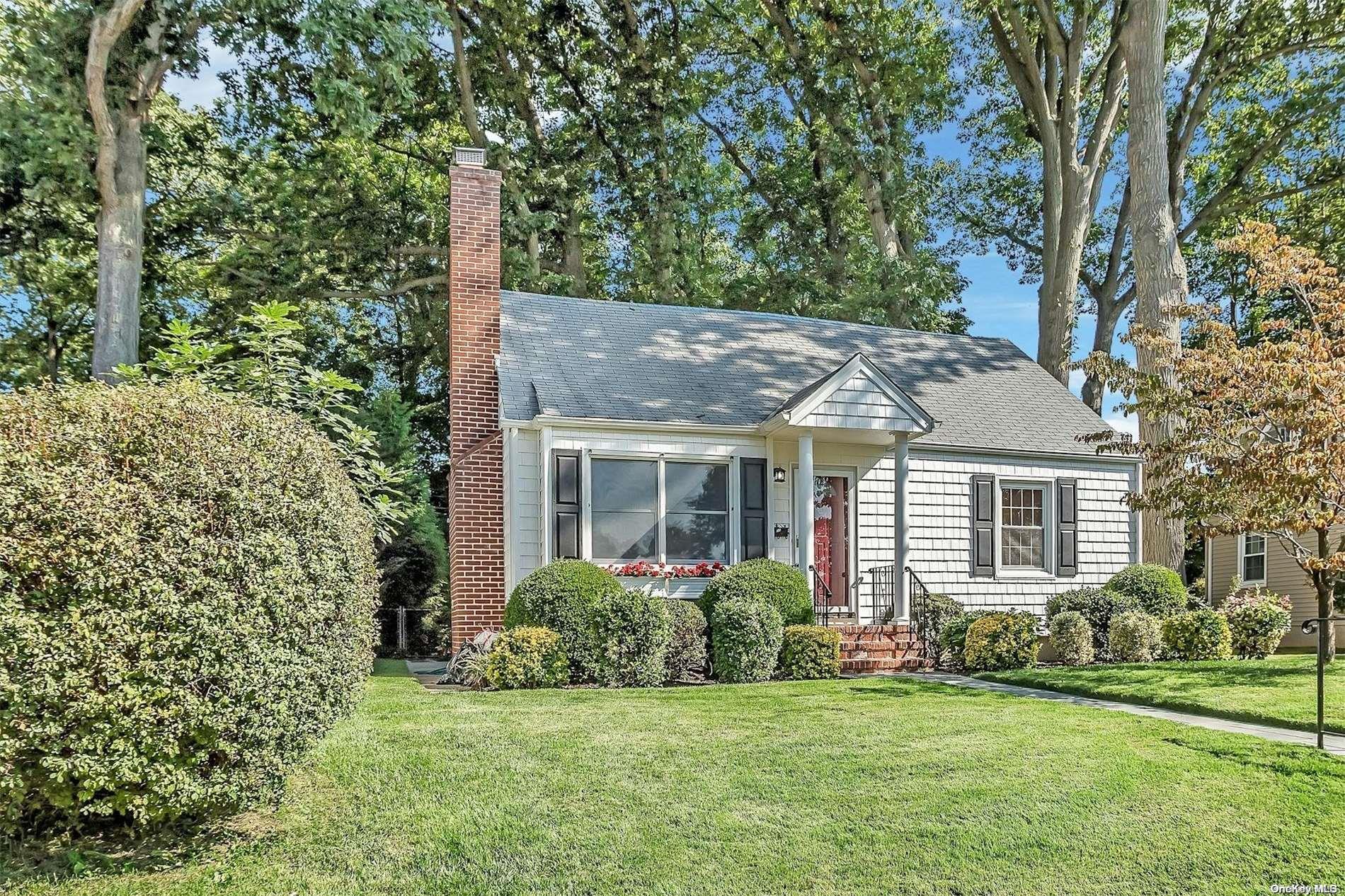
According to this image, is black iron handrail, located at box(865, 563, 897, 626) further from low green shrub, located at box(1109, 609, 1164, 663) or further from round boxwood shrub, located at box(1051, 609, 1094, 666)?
low green shrub, located at box(1109, 609, 1164, 663)

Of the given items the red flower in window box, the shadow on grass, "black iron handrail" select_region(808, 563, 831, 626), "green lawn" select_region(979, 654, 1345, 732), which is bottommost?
"green lawn" select_region(979, 654, 1345, 732)

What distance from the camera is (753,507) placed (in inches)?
500

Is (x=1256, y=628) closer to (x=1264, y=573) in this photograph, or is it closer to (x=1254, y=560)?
(x=1264, y=573)

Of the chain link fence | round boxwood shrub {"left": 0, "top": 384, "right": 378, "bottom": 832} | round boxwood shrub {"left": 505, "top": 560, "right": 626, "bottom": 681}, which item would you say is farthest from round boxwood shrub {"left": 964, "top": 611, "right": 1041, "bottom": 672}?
Result: the chain link fence

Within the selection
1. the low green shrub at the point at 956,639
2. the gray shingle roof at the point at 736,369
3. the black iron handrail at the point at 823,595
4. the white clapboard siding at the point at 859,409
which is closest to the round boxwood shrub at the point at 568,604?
the gray shingle roof at the point at 736,369

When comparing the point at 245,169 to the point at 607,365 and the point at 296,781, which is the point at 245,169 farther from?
the point at 296,781

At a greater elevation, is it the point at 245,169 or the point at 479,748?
the point at 245,169

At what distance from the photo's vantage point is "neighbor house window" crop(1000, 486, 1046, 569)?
14.6 metres

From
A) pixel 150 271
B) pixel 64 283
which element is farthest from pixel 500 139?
pixel 64 283

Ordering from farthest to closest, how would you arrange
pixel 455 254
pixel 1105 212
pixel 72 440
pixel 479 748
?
pixel 1105 212 < pixel 455 254 < pixel 479 748 < pixel 72 440

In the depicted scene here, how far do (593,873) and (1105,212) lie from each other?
2805 centimetres

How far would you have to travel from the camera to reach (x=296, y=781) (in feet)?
19.0

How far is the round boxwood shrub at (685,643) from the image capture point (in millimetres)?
10758

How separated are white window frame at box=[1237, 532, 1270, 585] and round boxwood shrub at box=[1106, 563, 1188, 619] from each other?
8951 mm
